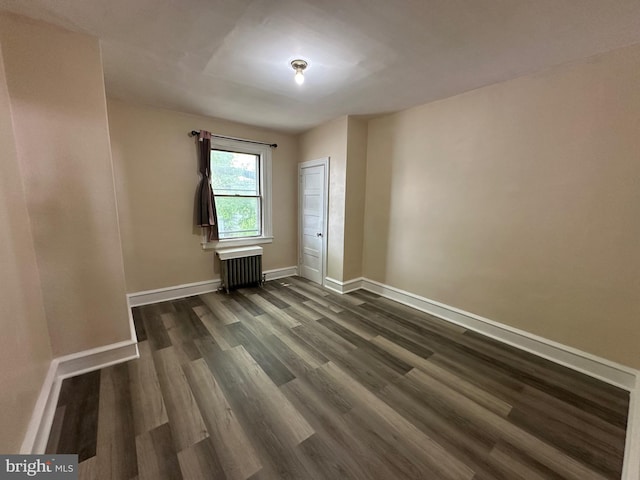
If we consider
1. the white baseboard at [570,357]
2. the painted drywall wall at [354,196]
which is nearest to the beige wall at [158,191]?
the painted drywall wall at [354,196]

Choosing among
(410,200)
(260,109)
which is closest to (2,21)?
(260,109)

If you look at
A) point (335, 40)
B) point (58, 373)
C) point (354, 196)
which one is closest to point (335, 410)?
point (58, 373)

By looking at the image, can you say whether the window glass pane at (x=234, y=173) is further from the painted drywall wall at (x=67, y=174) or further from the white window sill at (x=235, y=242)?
the painted drywall wall at (x=67, y=174)

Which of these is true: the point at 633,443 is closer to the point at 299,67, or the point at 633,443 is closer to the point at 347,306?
the point at 347,306

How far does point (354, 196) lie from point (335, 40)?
2120 mm

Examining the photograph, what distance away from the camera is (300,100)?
2832 mm

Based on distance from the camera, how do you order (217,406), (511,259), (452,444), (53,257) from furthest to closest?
(511,259)
(53,257)
(217,406)
(452,444)

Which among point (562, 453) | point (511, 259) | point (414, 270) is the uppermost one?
point (511, 259)

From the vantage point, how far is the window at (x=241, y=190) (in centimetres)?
373

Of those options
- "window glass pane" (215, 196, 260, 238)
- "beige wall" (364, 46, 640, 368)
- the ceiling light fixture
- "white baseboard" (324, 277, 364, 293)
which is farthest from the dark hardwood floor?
the ceiling light fixture

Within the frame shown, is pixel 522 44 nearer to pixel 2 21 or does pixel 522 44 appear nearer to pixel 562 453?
pixel 562 453

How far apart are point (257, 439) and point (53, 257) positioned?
1943 mm

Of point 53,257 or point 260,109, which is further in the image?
point 260,109

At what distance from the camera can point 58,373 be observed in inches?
74.0
